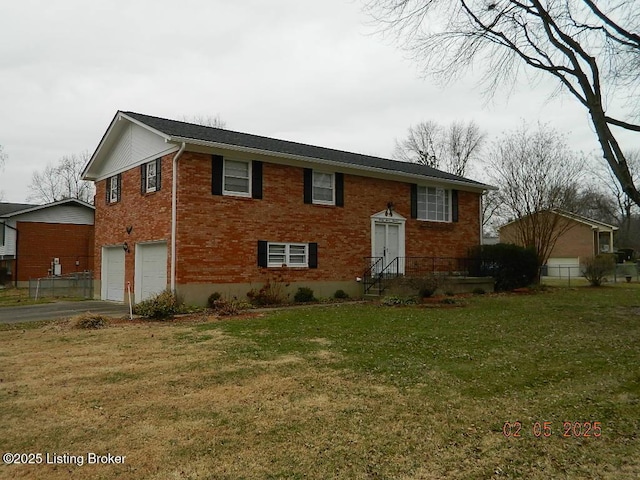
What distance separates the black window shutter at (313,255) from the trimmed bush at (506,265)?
7.78m

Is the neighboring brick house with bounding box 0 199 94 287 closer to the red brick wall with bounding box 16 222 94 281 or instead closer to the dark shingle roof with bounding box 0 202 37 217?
the red brick wall with bounding box 16 222 94 281

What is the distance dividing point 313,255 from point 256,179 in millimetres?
3300

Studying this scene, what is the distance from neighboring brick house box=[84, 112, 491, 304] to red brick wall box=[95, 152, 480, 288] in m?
0.03

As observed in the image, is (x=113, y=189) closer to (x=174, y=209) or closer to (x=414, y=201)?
(x=174, y=209)

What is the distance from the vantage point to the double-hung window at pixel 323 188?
1725 cm

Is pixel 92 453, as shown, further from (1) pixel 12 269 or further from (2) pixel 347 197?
(1) pixel 12 269

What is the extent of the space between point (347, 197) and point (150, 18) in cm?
884

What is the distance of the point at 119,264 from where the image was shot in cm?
1830

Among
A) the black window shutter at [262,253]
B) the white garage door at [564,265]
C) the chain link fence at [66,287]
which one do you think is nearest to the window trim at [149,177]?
the black window shutter at [262,253]

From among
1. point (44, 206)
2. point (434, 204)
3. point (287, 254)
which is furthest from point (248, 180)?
point (44, 206)

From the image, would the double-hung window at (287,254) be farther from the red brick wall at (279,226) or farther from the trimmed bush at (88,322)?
the trimmed bush at (88,322)

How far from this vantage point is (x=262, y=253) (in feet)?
50.9

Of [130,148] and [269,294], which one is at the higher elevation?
[130,148]

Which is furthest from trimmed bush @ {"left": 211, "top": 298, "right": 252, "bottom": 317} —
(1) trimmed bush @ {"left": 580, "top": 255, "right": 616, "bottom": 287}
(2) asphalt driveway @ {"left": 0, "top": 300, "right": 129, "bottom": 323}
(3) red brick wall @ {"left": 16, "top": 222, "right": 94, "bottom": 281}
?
(1) trimmed bush @ {"left": 580, "top": 255, "right": 616, "bottom": 287}
